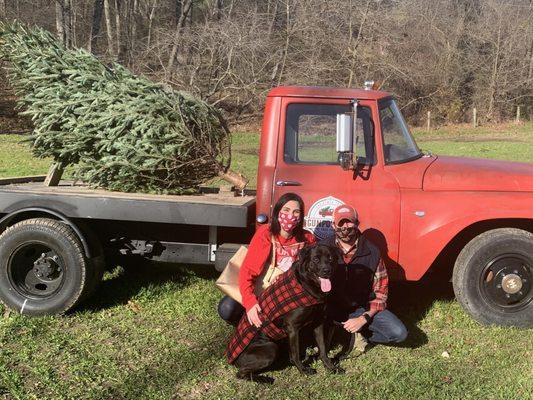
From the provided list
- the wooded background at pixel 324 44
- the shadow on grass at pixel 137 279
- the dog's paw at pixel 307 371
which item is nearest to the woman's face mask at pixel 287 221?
the dog's paw at pixel 307 371

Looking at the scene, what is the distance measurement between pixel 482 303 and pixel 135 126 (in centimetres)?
305

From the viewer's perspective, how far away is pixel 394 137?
4.54m

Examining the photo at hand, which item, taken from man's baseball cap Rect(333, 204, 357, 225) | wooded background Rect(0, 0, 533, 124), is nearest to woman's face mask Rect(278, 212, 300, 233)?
man's baseball cap Rect(333, 204, 357, 225)

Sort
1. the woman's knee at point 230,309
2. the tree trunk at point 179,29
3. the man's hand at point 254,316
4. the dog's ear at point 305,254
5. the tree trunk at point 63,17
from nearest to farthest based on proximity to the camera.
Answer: the dog's ear at point 305,254 → the man's hand at point 254,316 → the woman's knee at point 230,309 → the tree trunk at point 179,29 → the tree trunk at point 63,17

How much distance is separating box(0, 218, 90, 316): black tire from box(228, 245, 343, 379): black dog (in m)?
1.52

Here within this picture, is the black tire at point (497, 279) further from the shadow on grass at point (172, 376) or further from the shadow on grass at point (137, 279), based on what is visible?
the shadow on grass at point (137, 279)

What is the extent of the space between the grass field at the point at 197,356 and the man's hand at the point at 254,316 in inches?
15.0

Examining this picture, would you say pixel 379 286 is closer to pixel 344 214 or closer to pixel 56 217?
pixel 344 214

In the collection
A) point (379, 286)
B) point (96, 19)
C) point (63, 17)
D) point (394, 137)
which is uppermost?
point (96, 19)

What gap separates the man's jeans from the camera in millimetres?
4094

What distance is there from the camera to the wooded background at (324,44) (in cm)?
2106

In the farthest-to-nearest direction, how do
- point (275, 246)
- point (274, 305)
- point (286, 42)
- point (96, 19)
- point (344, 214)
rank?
point (96, 19), point (286, 42), point (275, 246), point (344, 214), point (274, 305)

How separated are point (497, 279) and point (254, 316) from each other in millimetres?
1918

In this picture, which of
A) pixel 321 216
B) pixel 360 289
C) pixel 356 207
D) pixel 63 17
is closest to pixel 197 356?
pixel 360 289
